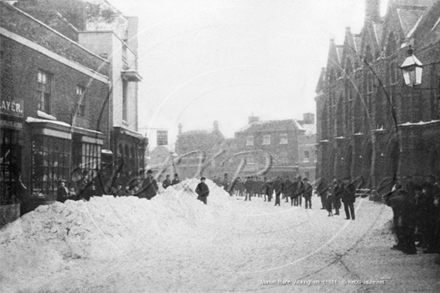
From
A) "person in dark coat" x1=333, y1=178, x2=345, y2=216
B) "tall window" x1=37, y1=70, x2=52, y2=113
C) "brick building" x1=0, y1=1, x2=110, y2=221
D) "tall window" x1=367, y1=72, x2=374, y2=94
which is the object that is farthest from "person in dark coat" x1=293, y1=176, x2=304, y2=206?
"tall window" x1=37, y1=70, x2=52, y2=113

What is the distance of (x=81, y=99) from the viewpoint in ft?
58.4

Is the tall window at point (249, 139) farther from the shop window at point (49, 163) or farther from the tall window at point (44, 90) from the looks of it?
the tall window at point (44, 90)

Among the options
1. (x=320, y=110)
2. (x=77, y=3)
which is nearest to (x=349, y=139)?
(x=320, y=110)

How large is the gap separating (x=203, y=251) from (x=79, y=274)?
291 cm

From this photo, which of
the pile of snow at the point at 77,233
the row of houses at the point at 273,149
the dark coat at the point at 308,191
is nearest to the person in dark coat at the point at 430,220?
the pile of snow at the point at 77,233

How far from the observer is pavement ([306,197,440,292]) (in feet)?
23.7

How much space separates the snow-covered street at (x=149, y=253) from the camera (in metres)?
7.77

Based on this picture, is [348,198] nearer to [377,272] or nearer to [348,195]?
[348,195]

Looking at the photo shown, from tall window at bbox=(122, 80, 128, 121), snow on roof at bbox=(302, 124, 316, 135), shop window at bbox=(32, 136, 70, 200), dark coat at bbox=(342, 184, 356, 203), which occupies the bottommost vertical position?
dark coat at bbox=(342, 184, 356, 203)

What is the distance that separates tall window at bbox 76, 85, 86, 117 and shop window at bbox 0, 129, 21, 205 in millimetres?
4687

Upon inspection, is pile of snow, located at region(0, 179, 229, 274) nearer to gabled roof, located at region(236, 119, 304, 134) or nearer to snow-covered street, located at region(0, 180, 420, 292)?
snow-covered street, located at region(0, 180, 420, 292)

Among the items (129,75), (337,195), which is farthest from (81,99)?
(337,195)

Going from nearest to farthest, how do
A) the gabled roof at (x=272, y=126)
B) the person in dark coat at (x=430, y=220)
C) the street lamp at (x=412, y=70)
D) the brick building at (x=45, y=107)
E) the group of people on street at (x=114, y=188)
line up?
1. the person in dark coat at (x=430, y=220)
2. the street lamp at (x=412, y=70)
3. the brick building at (x=45, y=107)
4. the group of people on street at (x=114, y=188)
5. the gabled roof at (x=272, y=126)

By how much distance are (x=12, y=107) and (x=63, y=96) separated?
4267mm
